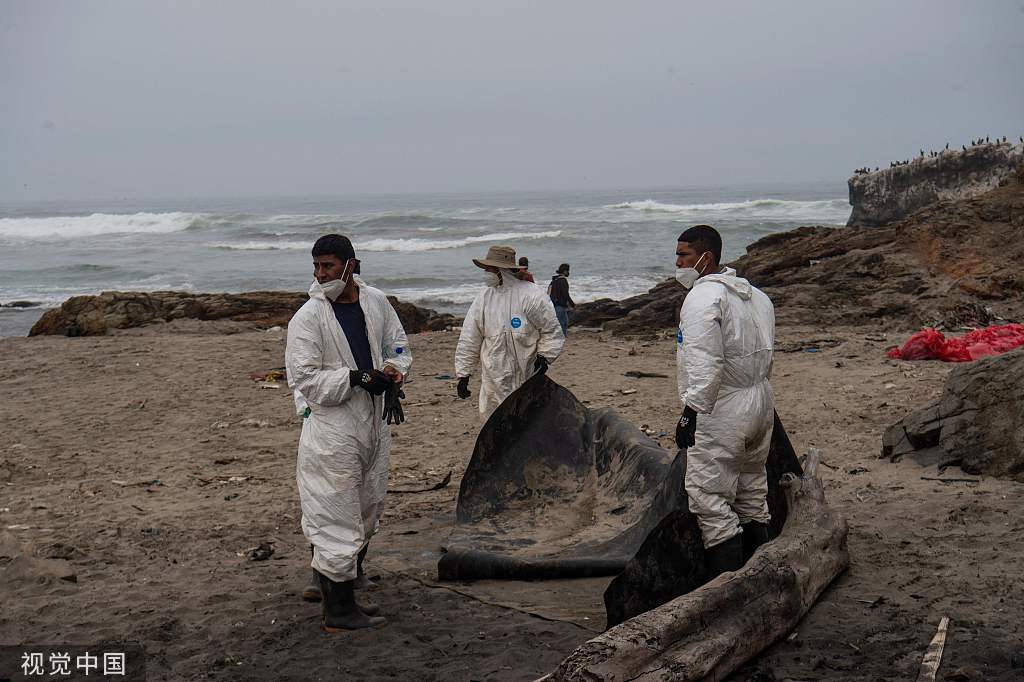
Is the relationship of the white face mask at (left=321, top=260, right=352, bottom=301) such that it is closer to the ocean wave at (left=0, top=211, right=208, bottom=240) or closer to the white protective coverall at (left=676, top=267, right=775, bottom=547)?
the white protective coverall at (left=676, top=267, right=775, bottom=547)

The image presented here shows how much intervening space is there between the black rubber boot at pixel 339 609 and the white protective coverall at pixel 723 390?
1.59 meters

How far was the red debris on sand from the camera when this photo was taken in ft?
31.3

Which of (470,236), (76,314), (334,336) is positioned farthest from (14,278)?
(334,336)

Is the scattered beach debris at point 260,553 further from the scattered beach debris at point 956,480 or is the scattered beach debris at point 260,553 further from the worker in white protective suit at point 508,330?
the scattered beach debris at point 956,480

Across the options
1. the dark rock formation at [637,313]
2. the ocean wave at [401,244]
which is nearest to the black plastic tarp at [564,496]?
the dark rock formation at [637,313]

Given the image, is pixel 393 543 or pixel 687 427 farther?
pixel 393 543

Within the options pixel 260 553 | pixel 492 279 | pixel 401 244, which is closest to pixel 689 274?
pixel 492 279

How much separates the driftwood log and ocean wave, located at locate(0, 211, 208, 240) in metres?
49.3

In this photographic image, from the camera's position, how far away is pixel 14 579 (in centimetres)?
494

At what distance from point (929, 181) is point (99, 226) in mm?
46193

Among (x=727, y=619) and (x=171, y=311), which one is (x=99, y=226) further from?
(x=727, y=619)

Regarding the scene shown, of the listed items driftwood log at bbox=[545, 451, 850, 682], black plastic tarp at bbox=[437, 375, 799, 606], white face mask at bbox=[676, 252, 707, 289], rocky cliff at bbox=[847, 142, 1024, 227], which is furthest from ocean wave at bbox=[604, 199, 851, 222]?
driftwood log at bbox=[545, 451, 850, 682]

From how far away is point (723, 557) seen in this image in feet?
13.8

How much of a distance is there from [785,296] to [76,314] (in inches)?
456
